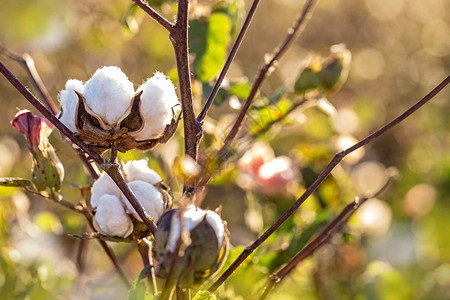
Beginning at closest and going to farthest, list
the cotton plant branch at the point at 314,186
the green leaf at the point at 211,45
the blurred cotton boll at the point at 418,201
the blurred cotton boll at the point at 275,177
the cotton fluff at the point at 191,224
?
the cotton fluff at the point at 191,224 → the cotton plant branch at the point at 314,186 → the green leaf at the point at 211,45 → the blurred cotton boll at the point at 275,177 → the blurred cotton boll at the point at 418,201

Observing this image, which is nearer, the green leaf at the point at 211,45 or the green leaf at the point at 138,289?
the green leaf at the point at 138,289

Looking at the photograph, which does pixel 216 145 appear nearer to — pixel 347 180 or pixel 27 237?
pixel 347 180

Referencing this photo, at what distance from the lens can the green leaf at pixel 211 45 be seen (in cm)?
92

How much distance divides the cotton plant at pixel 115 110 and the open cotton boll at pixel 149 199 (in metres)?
0.05

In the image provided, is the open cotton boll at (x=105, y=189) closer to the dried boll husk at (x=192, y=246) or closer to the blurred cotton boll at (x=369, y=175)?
the dried boll husk at (x=192, y=246)

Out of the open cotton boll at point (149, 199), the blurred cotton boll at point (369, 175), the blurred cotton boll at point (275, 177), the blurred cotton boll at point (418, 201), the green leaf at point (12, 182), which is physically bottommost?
the open cotton boll at point (149, 199)

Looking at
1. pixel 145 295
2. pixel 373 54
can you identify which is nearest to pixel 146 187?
pixel 145 295

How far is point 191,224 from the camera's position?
501 mm

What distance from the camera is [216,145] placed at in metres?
0.88

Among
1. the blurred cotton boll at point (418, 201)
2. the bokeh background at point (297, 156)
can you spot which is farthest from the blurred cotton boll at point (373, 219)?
the blurred cotton boll at point (418, 201)

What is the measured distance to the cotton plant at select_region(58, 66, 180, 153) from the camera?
1.85 feet

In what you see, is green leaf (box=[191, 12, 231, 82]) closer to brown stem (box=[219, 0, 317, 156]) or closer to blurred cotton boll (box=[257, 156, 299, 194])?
brown stem (box=[219, 0, 317, 156])

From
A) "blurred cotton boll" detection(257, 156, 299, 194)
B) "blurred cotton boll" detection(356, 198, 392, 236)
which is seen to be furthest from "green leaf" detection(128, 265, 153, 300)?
"blurred cotton boll" detection(356, 198, 392, 236)

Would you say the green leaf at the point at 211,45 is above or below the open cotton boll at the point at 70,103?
above
